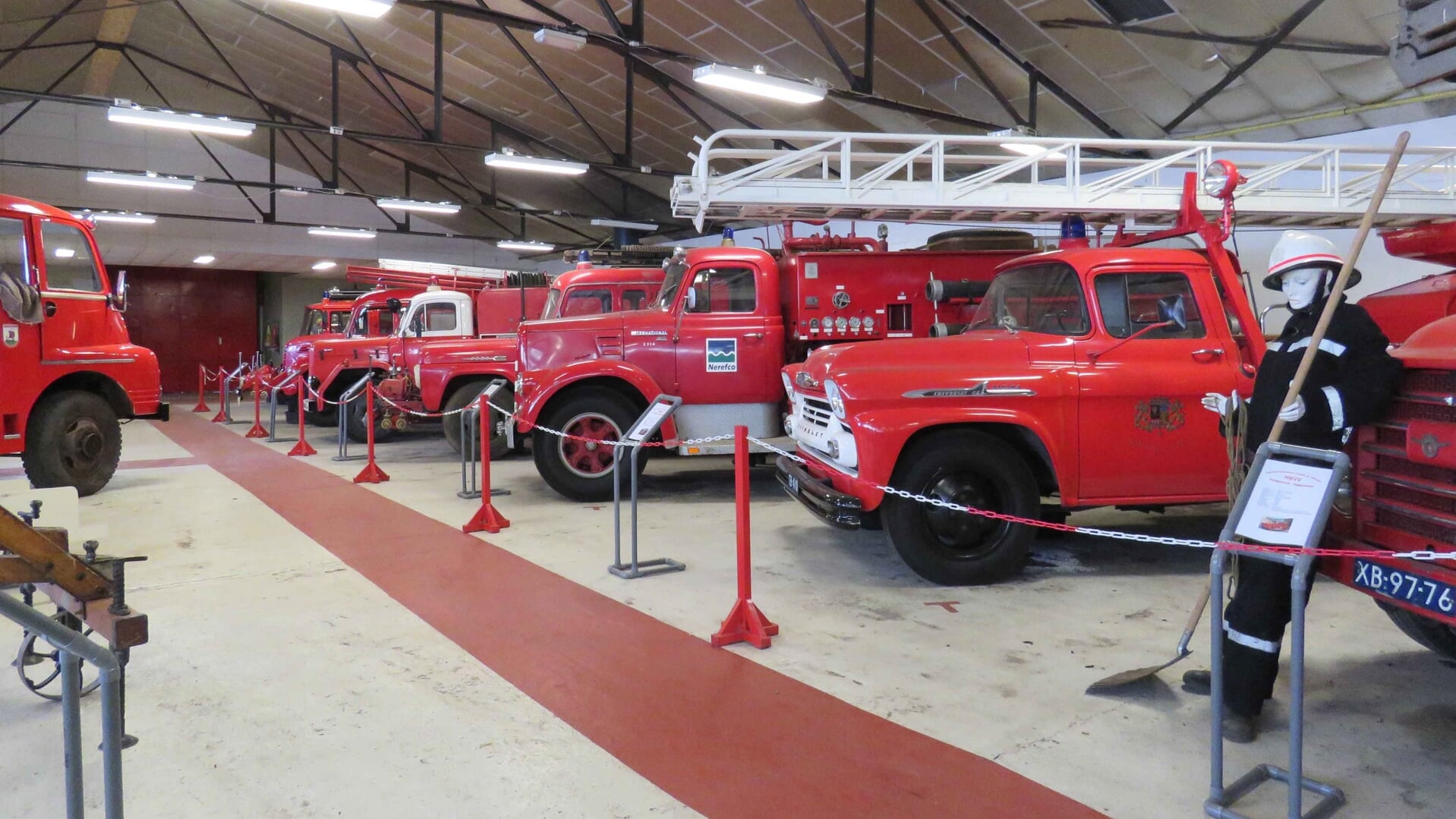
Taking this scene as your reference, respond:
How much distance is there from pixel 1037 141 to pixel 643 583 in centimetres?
463

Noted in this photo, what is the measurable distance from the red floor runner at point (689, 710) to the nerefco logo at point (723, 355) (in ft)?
8.10

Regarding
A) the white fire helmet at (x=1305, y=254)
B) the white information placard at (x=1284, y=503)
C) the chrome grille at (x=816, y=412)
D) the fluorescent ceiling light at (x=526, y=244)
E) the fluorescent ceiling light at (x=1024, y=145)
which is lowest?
the white information placard at (x=1284, y=503)

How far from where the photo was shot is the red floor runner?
2.71m

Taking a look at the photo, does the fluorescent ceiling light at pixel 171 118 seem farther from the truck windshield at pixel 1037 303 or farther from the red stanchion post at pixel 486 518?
the truck windshield at pixel 1037 303

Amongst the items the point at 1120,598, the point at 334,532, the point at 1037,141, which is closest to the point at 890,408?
the point at 1120,598

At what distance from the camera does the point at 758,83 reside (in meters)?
10.1

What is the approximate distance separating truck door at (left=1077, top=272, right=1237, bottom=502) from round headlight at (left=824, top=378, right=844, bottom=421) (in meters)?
1.27

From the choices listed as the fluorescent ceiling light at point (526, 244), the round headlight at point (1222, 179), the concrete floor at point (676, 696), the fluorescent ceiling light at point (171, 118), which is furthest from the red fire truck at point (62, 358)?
the fluorescent ceiling light at point (526, 244)

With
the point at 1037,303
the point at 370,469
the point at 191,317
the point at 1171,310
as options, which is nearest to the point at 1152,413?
the point at 1171,310

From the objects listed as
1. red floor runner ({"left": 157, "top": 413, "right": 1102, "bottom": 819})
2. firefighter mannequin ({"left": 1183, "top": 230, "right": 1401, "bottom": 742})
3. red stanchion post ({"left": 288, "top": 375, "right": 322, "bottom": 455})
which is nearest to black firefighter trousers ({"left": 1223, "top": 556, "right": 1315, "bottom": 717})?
firefighter mannequin ({"left": 1183, "top": 230, "right": 1401, "bottom": 742})

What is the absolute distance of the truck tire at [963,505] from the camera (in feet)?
15.5

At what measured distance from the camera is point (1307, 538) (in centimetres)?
240

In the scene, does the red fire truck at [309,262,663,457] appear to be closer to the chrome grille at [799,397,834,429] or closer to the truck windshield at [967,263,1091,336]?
the chrome grille at [799,397,834,429]

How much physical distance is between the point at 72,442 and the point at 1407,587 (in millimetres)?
9065
